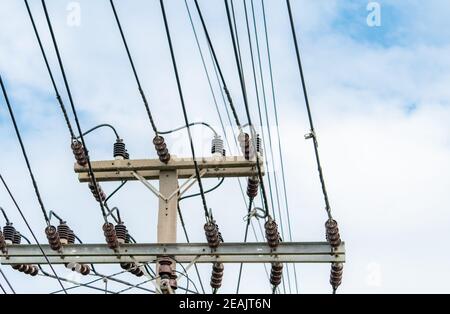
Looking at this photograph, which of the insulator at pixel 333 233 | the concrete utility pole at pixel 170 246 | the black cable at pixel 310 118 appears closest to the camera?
the black cable at pixel 310 118

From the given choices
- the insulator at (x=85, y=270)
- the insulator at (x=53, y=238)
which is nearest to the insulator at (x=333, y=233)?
the insulator at (x=53, y=238)

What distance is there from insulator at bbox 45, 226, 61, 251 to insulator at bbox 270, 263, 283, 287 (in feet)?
10.2

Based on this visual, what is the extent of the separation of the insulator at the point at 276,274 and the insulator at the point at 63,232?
10.00 ft

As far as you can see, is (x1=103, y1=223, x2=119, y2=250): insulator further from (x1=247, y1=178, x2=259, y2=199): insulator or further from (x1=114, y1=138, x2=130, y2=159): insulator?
(x1=247, y1=178, x2=259, y2=199): insulator

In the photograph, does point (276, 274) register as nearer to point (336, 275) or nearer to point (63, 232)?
point (336, 275)

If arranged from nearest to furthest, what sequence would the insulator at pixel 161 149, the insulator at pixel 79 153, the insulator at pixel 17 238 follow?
the insulator at pixel 79 153 → the insulator at pixel 161 149 → the insulator at pixel 17 238

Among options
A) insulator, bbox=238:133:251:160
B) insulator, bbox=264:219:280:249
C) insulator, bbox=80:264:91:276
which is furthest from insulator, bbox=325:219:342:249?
insulator, bbox=80:264:91:276

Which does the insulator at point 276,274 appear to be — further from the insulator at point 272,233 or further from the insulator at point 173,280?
the insulator at point 173,280

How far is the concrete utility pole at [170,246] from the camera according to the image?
13711mm

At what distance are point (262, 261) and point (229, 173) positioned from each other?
1.68 metres

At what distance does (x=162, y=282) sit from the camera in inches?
539

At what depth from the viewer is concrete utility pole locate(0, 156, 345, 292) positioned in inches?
540
